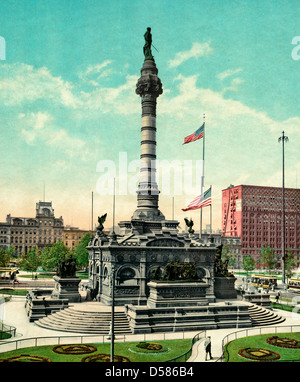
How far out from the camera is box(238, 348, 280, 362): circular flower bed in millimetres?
26372

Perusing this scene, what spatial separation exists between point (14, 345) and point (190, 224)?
2955cm

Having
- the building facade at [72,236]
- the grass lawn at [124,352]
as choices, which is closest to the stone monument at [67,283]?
the grass lawn at [124,352]

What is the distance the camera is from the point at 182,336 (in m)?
33.6

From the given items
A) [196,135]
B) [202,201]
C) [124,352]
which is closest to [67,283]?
[124,352]

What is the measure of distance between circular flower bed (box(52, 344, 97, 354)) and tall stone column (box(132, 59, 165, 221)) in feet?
84.1

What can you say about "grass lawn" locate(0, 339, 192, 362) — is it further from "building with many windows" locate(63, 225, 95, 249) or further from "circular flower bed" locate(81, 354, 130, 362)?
"building with many windows" locate(63, 225, 95, 249)

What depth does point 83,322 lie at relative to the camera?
36.0 metres

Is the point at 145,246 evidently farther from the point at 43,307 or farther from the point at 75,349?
the point at 75,349

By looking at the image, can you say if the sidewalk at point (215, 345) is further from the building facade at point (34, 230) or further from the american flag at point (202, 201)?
the building facade at point (34, 230)

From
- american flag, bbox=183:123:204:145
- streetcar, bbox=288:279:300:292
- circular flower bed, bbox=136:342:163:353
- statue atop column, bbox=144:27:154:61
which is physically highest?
statue atop column, bbox=144:27:154:61

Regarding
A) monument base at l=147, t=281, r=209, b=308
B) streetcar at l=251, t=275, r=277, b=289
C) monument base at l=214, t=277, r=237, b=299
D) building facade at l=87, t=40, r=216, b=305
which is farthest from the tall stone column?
streetcar at l=251, t=275, r=277, b=289

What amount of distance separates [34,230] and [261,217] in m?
76.9

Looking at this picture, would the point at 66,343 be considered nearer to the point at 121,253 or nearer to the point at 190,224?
the point at 121,253

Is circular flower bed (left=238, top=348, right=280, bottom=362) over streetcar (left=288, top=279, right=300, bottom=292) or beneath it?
over
